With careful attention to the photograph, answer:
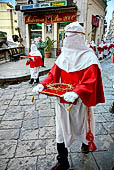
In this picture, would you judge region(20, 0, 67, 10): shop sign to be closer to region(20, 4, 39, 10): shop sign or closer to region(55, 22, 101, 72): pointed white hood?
region(20, 4, 39, 10): shop sign

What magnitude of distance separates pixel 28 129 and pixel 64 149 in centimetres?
127

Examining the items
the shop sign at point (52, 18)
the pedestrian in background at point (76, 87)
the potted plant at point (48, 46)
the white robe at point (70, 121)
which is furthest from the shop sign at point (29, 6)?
the white robe at point (70, 121)

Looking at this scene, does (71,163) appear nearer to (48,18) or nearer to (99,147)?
(99,147)

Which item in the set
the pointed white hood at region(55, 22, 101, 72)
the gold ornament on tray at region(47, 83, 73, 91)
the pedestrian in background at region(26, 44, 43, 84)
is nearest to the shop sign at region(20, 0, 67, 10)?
the pedestrian in background at region(26, 44, 43, 84)

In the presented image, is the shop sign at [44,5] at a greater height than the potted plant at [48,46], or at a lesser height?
greater

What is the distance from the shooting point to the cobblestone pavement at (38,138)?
2193 millimetres

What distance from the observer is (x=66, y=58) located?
183cm

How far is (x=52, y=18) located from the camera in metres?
11.8

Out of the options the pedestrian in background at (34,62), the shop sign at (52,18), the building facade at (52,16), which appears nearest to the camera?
the pedestrian in background at (34,62)

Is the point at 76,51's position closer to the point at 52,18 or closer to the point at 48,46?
the point at 48,46

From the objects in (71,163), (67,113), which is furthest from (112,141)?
(67,113)

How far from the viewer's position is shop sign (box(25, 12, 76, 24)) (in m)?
11.2

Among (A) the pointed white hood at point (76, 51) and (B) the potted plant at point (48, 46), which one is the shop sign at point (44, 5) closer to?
(B) the potted plant at point (48, 46)

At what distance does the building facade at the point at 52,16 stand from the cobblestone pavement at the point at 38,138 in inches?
335
